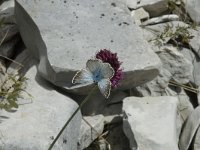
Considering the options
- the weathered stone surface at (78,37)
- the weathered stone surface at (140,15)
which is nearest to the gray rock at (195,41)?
the weathered stone surface at (140,15)

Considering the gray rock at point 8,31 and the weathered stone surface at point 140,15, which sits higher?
the gray rock at point 8,31

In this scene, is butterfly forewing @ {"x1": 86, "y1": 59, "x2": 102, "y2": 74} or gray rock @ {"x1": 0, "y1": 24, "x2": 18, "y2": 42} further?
gray rock @ {"x1": 0, "y1": 24, "x2": 18, "y2": 42}

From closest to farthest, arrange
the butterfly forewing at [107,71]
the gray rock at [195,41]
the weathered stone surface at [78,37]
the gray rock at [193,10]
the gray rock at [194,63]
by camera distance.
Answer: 1. the butterfly forewing at [107,71]
2. the weathered stone surface at [78,37]
3. the gray rock at [194,63]
4. the gray rock at [195,41]
5. the gray rock at [193,10]

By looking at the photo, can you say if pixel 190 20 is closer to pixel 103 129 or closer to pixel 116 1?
pixel 116 1

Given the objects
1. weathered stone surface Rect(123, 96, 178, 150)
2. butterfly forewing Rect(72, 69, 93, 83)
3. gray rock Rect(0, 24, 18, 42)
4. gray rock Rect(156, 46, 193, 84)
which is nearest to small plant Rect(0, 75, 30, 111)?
gray rock Rect(0, 24, 18, 42)

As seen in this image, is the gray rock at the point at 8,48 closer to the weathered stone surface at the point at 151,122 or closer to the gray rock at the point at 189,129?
the weathered stone surface at the point at 151,122

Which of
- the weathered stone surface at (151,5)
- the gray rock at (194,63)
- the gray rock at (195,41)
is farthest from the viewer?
the weathered stone surface at (151,5)

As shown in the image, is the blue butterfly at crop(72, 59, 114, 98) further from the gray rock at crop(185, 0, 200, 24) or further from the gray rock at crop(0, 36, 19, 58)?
the gray rock at crop(185, 0, 200, 24)

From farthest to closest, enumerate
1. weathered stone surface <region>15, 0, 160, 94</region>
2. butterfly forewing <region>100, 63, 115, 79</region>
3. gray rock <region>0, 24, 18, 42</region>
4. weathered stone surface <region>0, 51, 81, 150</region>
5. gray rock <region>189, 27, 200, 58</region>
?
gray rock <region>189, 27, 200, 58</region>
gray rock <region>0, 24, 18, 42</region>
weathered stone surface <region>15, 0, 160, 94</region>
weathered stone surface <region>0, 51, 81, 150</region>
butterfly forewing <region>100, 63, 115, 79</region>
